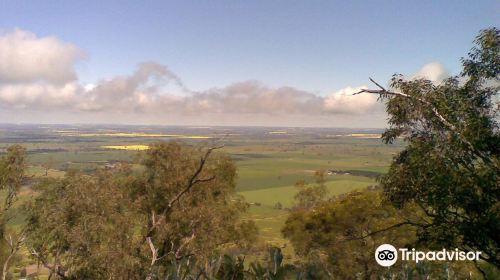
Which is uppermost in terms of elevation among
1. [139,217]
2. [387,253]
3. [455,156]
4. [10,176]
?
[455,156]

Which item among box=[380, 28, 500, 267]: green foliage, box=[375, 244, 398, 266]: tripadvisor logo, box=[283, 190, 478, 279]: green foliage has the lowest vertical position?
box=[283, 190, 478, 279]: green foliage

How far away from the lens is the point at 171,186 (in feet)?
69.9

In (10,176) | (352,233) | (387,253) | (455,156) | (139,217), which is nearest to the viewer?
(455,156)

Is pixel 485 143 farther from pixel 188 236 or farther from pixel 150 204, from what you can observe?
pixel 150 204

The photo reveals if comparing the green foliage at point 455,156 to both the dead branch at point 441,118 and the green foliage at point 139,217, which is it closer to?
the dead branch at point 441,118

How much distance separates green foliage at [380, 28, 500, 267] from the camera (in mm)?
7984

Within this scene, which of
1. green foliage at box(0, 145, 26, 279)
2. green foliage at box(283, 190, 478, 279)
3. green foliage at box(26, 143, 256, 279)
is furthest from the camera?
green foliage at box(283, 190, 478, 279)

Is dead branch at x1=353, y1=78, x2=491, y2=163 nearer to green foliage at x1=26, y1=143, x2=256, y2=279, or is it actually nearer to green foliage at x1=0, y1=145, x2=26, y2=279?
green foliage at x1=26, y1=143, x2=256, y2=279

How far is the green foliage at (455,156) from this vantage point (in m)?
7.98

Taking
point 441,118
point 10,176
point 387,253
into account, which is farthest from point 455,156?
point 10,176

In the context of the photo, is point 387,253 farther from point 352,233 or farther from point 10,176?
point 10,176

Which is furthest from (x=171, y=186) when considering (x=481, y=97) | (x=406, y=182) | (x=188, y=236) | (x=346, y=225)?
(x=481, y=97)

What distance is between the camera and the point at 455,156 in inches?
325

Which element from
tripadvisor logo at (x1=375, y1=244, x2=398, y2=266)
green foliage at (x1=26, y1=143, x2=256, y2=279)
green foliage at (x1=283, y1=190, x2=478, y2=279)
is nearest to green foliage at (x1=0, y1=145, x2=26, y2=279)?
green foliage at (x1=26, y1=143, x2=256, y2=279)
